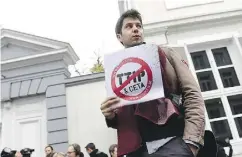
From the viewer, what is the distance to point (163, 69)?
1328mm

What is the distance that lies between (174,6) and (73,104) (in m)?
3.37

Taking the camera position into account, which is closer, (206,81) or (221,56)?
(206,81)

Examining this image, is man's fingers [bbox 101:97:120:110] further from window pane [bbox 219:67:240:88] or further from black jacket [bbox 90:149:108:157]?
window pane [bbox 219:67:240:88]

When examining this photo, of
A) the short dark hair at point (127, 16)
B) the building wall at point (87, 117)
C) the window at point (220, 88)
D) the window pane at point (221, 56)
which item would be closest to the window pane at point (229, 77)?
the window at point (220, 88)

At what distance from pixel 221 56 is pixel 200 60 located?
1.63 ft

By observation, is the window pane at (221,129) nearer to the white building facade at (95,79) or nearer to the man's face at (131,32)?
the white building facade at (95,79)

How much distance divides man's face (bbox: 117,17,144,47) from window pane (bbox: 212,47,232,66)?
512 centimetres

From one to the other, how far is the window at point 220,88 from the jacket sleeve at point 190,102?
4628 millimetres

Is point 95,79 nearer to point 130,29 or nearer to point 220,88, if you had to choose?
point 220,88

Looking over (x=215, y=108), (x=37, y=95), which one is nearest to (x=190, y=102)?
(x=215, y=108)

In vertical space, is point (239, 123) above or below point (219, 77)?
below

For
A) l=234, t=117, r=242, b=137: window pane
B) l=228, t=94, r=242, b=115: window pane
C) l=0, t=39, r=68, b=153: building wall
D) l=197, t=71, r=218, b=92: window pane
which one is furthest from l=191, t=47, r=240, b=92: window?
l=0, t=39, r=68, b=153: building wall

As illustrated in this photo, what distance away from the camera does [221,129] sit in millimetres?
5633

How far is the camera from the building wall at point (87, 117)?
20.6ft
